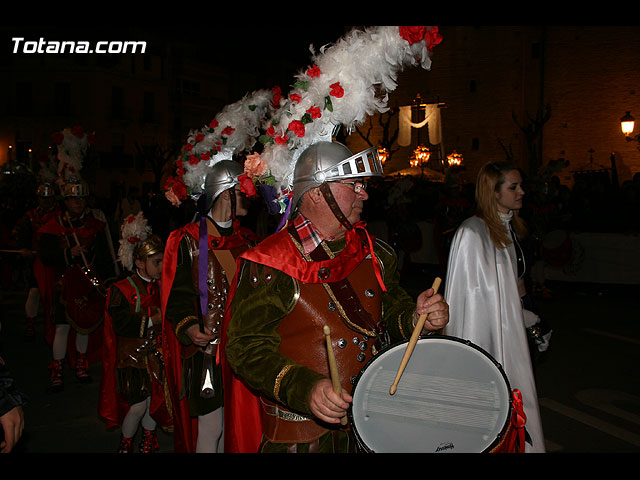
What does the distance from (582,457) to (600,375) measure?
9.48 ft

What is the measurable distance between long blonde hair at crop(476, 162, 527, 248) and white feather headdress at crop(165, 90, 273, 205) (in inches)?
70.2

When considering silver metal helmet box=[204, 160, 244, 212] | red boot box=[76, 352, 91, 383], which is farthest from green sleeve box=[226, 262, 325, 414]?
red boot box=[76, 352, 91, 383]

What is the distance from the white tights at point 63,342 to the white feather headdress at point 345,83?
4.70 metres

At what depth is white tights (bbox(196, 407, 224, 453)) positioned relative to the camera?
3.99m

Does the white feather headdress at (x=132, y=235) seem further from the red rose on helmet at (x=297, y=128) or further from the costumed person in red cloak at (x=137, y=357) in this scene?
the red rose on helmet at (x=297, y=128)

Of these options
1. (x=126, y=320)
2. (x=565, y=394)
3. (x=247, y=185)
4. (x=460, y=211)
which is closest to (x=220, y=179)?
(x=247, y=185)

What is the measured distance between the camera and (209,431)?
4.00 meters

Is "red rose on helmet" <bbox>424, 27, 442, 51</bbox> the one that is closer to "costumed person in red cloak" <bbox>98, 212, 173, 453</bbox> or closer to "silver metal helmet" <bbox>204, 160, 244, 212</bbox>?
"silver metal helmet" <bbox>204, 160, 244, 212</bbox>

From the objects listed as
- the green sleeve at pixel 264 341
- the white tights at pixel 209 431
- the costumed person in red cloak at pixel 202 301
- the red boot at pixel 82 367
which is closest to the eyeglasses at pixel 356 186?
the green sleeve at pixel 264 341

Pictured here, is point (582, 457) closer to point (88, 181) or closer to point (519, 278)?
point (519, 278)

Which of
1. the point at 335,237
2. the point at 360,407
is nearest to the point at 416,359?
the point at 360,407

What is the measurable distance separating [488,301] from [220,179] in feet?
7.00

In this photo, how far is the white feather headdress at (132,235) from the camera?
5.33m

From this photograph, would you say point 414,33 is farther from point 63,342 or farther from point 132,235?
point 63,342
